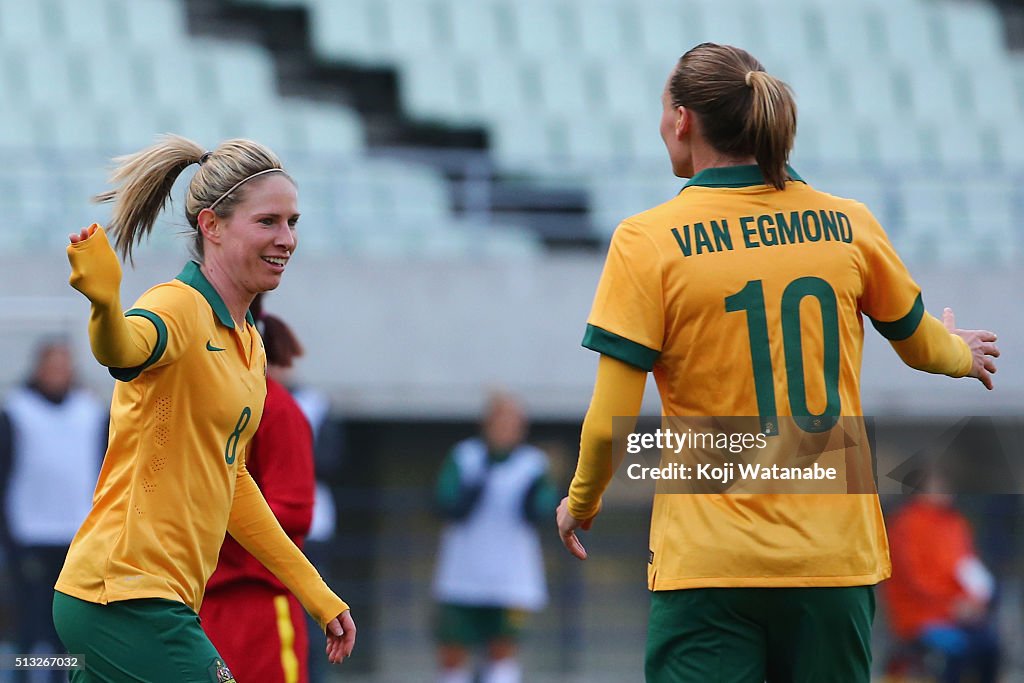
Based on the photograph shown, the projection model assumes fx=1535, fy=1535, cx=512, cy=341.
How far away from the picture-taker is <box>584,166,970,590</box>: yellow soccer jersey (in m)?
3.52

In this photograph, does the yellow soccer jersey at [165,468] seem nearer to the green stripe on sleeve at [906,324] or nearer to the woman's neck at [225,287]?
the woman's neck at [225,287]

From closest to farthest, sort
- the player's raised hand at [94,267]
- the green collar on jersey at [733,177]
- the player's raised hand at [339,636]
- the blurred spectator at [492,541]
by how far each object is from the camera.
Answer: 1. the player's raised hand at [94,267]
2. the green collar on jersey at [733,177]
3. the player's raised hand at [339,636]
4. the blurred spectator at [492,541]

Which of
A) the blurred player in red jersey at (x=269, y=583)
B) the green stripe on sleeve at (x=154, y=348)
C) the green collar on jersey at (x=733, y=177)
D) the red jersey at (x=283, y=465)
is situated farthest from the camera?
the red jersey at (x=283, y=465)

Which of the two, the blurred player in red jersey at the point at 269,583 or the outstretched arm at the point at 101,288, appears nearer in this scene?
the outstretched arm at the point at 101,288

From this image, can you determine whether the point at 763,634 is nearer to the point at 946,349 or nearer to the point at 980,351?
the point at 946,349

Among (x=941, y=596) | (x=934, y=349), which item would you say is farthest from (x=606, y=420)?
(x=941, y=596)

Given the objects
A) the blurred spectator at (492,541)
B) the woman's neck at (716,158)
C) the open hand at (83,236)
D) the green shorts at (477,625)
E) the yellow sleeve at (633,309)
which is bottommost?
the green shorts at (477,625)

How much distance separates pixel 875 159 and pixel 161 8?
7116mm

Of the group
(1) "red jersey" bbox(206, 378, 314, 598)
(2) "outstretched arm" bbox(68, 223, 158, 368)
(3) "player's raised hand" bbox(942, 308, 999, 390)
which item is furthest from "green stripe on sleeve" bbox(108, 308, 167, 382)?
(3) "player's raised hand" bbox(942, 308, 999, 390)

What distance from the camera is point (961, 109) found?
16.0 metres

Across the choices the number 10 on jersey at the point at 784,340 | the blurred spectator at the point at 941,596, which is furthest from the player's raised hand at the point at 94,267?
the blurred spectator at the point at 941,596

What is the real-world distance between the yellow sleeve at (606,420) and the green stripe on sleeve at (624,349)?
0.05 ft

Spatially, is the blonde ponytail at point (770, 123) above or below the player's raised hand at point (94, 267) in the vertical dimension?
above

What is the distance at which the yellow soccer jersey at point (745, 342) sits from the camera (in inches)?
138
